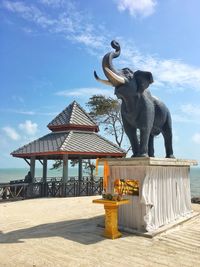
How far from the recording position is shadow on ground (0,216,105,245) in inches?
306

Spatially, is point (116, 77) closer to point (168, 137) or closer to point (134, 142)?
point (134, 142)

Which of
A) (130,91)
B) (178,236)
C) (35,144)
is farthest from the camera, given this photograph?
(35,144)

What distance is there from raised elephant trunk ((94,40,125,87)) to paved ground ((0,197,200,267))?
13.7 feet

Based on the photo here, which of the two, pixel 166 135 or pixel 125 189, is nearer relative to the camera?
pixel 125 189

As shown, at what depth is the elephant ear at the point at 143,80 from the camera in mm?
8766

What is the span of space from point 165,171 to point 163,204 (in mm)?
1031

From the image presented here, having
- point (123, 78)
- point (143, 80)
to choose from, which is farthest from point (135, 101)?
point (123, 78)

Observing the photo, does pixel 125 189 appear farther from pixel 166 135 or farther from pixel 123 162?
pixel 166 135

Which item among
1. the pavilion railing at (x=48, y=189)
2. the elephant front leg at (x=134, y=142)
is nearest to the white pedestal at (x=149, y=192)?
the elephant front leg at (x=134, y=142)

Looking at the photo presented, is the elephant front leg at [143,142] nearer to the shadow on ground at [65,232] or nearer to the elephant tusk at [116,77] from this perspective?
the elephant tusk at [116,77]

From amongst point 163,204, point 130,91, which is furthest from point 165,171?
point 130,91

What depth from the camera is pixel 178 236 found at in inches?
315

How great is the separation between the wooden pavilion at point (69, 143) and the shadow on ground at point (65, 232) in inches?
280

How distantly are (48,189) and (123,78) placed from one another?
11.4 m
